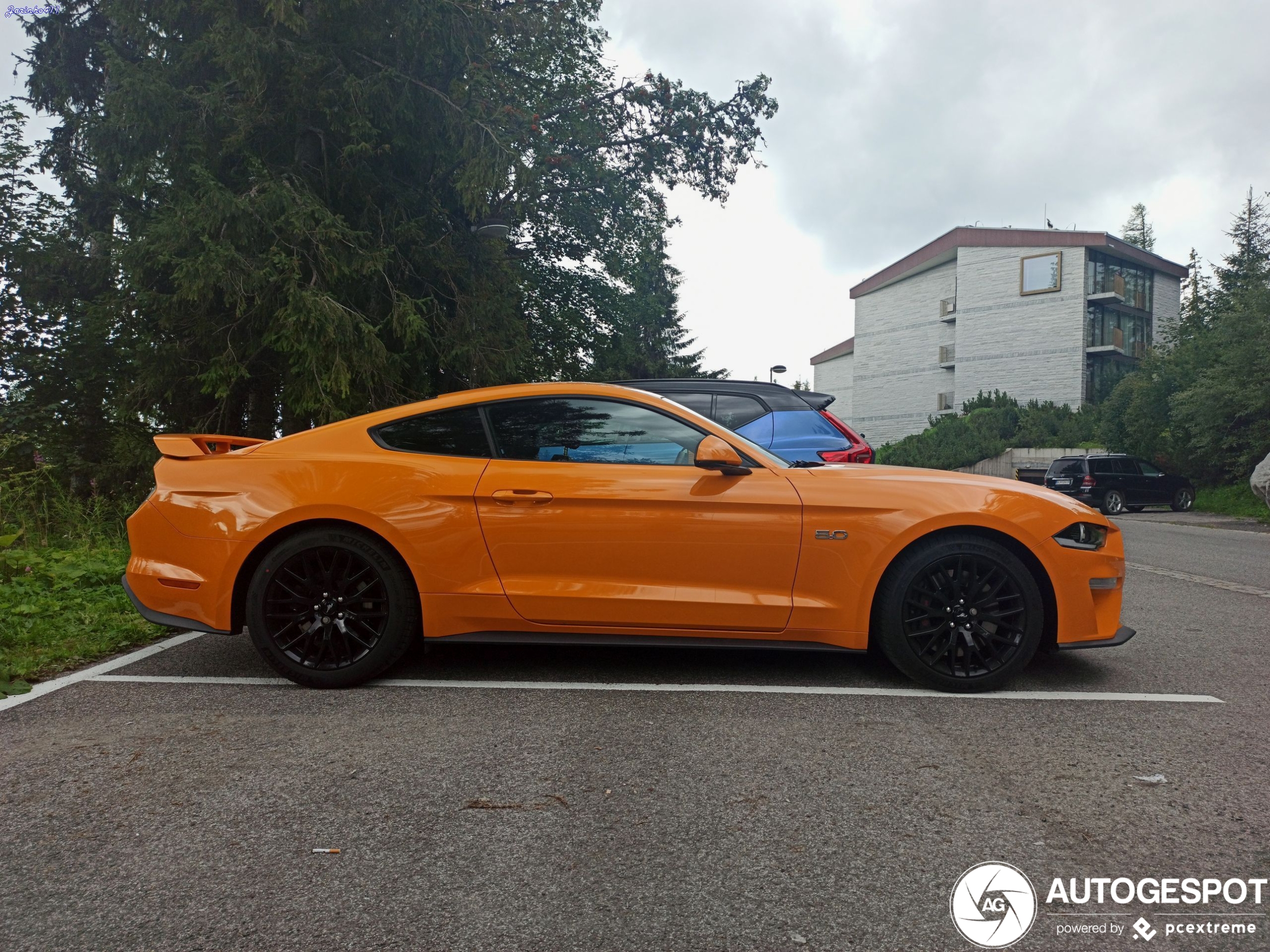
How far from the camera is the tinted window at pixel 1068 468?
22781 mm

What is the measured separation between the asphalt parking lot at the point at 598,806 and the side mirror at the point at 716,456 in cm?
105

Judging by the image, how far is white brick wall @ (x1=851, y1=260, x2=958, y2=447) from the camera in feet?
157

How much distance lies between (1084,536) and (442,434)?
3.10 meters

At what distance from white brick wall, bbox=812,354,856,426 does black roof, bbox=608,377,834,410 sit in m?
46.4

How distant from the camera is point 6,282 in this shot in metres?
14.2

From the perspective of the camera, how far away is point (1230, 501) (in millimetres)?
23781

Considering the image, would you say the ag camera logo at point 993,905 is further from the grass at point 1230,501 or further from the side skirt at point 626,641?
the grass at point 1230,501

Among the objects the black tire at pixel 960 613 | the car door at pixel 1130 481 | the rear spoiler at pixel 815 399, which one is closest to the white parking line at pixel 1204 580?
the rear spoiler at pixel 815 399

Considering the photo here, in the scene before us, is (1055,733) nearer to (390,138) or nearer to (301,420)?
(301,420)

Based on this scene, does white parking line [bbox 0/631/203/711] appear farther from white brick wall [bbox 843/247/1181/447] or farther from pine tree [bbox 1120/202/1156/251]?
pine tree [bbox 1120/202/1156/251]

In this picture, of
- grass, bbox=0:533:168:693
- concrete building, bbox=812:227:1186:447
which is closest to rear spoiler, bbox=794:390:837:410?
grass, bbox=0:533:168:693

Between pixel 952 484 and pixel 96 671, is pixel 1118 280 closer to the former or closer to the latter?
pixel 952 484

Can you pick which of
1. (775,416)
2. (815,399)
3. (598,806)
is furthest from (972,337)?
(598,806)

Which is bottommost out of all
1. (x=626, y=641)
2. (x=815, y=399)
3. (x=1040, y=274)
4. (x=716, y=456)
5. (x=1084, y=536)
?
(x=626, y=641)
